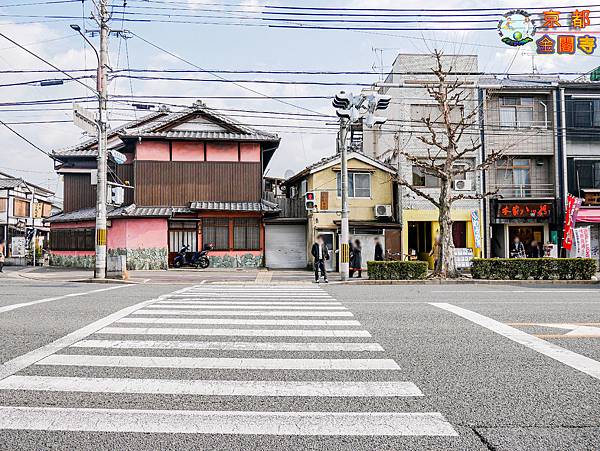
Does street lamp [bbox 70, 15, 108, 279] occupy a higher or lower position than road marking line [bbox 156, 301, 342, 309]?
higher

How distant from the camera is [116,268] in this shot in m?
21.4

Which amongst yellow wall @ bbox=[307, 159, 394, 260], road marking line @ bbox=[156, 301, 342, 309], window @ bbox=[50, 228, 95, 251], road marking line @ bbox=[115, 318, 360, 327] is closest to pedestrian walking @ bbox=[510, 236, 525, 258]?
yellow wall @ bbox=[307, 159, 394, 260]

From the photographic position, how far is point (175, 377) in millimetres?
5520

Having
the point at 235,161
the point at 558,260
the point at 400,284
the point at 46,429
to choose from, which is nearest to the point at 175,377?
the point at 46,429

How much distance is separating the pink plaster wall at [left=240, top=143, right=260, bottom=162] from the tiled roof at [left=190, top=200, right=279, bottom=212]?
8.77 ft

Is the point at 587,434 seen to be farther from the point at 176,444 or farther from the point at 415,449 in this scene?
the point at 176,444

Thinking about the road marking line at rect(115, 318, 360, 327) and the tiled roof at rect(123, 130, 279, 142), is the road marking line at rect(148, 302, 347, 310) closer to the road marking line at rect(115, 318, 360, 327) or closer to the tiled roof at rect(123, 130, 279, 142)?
the road marking line at rect(115, 318, 360, 327)

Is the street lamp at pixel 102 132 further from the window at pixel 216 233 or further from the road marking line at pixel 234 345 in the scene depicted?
the road marking line at pixel 234 345

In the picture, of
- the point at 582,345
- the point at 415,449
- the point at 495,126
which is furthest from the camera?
the point at 495,126

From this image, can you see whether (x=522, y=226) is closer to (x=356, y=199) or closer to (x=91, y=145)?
(x=356, y=199)

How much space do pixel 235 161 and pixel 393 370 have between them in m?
25.0

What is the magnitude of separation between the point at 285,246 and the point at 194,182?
6.46m

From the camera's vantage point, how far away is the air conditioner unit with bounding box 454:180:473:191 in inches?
1147

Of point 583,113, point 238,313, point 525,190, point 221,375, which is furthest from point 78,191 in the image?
point 583,113
